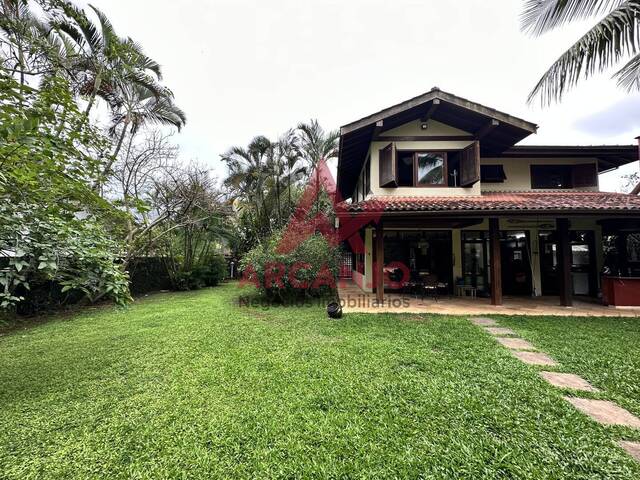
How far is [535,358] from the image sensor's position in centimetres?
493

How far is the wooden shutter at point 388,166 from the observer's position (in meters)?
9.87

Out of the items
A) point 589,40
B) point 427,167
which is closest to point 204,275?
point 427,167

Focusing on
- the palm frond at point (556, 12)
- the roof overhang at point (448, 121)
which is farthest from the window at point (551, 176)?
the palm frond at point (556, 12)

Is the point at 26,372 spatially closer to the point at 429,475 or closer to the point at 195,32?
the point at 429,475

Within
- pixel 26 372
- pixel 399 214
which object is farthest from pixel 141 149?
pixel 399 214

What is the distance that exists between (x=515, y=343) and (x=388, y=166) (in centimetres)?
677

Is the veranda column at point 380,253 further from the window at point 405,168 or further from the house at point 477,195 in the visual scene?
the window at point 405,168

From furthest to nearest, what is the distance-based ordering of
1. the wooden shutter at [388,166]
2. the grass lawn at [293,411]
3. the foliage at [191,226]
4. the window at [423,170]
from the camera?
the foliage at [191,226]
the window at [423,170]
the wooden shutter at [388,166]
the grass lawn at [293,411]

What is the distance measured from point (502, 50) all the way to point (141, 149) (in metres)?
15.7

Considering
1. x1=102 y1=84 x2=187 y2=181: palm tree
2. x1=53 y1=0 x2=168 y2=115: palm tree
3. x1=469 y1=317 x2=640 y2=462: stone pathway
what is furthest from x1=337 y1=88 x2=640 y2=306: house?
x1=53 y1=0 x2=168 y2=115: palm tree

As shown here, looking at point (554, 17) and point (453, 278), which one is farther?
point (453, 278)

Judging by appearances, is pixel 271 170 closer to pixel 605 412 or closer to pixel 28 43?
pixel 28 43

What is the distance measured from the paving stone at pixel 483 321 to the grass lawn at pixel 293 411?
3.53ft

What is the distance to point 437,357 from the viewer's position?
4887 millimetres
